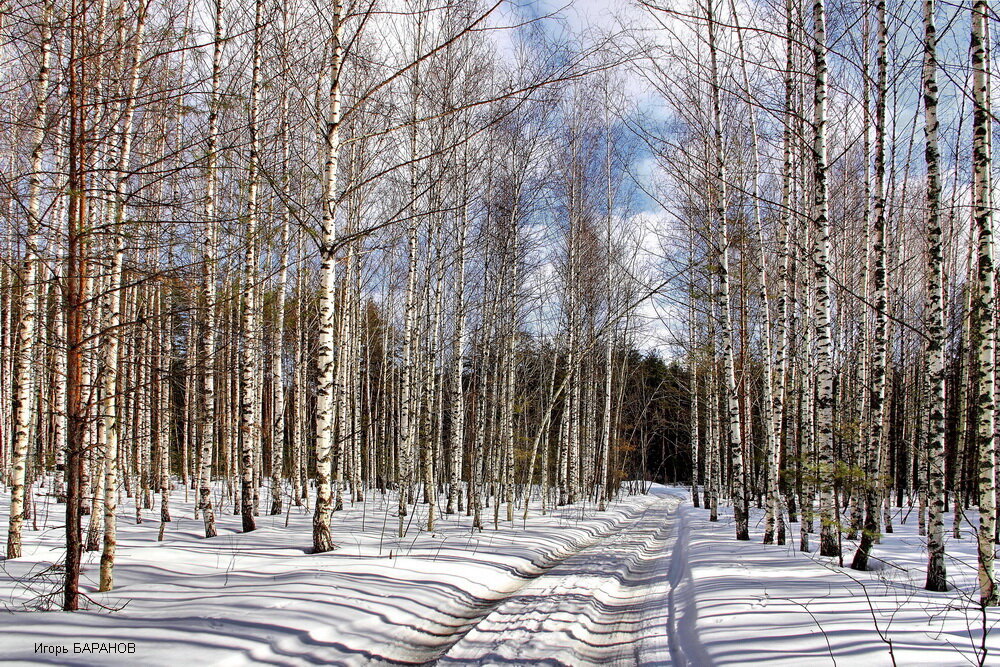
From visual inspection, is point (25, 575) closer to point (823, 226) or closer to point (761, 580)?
point (761, 580)

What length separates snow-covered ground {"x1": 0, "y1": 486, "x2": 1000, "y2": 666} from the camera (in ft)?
12.6

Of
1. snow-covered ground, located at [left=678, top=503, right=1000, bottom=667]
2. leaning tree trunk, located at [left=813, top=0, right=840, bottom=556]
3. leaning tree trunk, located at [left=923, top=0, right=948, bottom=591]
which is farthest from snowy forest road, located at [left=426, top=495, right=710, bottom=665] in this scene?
leaning tree trunk, located at [left=923, top=0, right=948, bottom=591]

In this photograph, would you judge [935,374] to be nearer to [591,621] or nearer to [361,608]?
[591,621]

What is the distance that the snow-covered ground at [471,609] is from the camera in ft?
12.6

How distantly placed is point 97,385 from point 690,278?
44.8 ft

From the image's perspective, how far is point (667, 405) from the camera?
121 ft

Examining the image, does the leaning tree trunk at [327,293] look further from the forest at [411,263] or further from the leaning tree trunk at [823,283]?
the leaning tree trunk at [823,283]

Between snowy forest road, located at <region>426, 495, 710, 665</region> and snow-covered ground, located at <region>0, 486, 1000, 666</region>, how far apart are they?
0.02 meters

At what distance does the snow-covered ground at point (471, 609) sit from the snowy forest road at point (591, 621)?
0.07 ft

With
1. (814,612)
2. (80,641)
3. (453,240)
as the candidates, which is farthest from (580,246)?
(80,641)

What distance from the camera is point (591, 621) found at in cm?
521

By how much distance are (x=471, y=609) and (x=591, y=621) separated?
117 cm

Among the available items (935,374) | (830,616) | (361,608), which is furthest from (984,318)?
(361,608)

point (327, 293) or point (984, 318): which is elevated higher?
point (327, 293)
